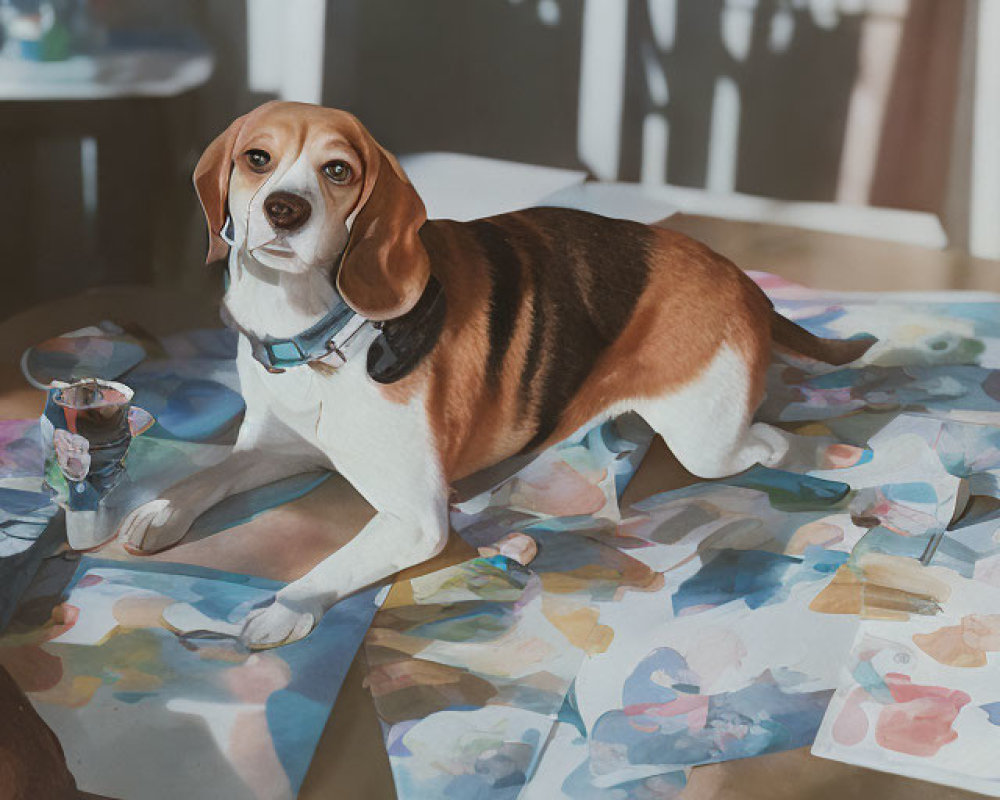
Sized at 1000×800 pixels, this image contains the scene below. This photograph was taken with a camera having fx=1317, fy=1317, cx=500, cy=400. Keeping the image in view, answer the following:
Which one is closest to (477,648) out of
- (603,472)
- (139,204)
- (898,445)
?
(603,472)

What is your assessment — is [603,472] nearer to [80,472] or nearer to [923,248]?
[80,472]

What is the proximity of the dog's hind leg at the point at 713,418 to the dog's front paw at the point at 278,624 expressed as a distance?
56 cm

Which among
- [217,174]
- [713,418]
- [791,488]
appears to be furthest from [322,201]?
[791,488]

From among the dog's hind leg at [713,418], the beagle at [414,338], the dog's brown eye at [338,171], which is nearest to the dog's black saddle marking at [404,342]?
the beagle at [414,338]

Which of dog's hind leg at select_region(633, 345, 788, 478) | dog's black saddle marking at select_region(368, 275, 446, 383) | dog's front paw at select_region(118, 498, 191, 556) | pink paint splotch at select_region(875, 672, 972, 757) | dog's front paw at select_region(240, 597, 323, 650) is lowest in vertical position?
pink paint splotch at select_region(875, 672, 972, 757)

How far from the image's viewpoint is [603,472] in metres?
1.80

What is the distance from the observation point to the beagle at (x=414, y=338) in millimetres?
1489

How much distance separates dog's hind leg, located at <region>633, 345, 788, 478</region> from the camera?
5.75 feet

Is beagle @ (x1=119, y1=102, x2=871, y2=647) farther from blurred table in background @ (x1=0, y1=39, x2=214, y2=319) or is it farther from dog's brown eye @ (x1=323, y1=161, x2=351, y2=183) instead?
blurred table in background @ (x1=0, y1=39, x2=214, y2=319)

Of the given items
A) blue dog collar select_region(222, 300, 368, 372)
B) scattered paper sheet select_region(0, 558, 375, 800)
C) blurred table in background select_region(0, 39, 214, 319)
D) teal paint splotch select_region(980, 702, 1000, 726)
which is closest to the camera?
scattered paper sheet select_region(0, 558, 375, 800)

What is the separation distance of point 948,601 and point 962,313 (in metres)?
0.80

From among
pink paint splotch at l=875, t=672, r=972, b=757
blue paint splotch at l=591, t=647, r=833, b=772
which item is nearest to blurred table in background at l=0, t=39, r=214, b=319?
blue paint splotch at l=591, t=647, r=833, b=772

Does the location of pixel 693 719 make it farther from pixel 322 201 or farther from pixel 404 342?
pixel 322 201

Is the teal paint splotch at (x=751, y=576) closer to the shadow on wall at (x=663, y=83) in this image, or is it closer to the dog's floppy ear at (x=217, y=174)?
the dog's floppy ear at (x=217, y=174)
